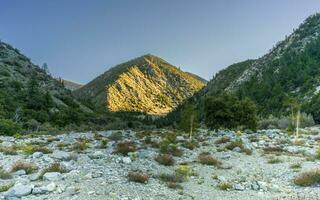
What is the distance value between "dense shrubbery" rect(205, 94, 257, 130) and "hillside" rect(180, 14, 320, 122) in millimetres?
10349

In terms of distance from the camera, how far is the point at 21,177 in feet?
50.9

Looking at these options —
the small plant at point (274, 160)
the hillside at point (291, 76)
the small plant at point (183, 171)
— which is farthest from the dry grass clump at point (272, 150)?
the hillside at point (291, 76)

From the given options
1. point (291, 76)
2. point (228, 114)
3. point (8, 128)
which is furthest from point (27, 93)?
point (291, 76)

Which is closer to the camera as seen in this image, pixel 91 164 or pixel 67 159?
pixel 91 164

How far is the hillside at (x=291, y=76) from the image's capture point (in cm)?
7247

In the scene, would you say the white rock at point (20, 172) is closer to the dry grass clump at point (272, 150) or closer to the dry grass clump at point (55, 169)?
the dry grass clump at point (55, 169)

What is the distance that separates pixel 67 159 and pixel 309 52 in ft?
300

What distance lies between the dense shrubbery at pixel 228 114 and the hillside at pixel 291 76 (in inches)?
407

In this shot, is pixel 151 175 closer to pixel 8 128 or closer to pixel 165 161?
pixel 165 161

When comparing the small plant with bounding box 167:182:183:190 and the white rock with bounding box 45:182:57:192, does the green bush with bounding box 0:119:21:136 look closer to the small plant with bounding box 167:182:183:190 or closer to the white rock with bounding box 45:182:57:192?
the white rock with bounding box 45:182:57:192

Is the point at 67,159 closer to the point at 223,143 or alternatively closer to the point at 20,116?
the point at 223,143

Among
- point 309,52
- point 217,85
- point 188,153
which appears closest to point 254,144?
point 188,153

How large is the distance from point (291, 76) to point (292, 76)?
0.26 meters

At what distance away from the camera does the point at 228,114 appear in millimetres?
45656
